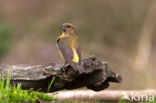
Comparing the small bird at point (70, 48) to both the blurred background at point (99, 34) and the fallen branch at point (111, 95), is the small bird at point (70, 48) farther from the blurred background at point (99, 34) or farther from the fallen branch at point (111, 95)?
the blurred background at point (99, 34)

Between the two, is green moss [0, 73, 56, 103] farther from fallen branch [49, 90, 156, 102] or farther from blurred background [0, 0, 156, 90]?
blurred background [0, 0, 156, 90]

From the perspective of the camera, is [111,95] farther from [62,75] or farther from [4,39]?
[4,39]

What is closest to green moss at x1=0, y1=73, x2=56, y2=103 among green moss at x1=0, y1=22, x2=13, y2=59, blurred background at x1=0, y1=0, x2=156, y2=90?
blurred background at x1=0, y1=0, x2=156, y2=90

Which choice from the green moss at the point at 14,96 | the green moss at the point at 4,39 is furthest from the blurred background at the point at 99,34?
the green moss at the point at 14,96

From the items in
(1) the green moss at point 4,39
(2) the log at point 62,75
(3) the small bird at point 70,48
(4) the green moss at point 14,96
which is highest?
(1) the green moss at point 4,39

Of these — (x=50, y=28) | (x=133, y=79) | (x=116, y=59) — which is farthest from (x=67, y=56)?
(x=50, y=28)

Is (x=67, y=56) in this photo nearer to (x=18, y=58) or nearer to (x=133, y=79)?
(x=133, y=79)
